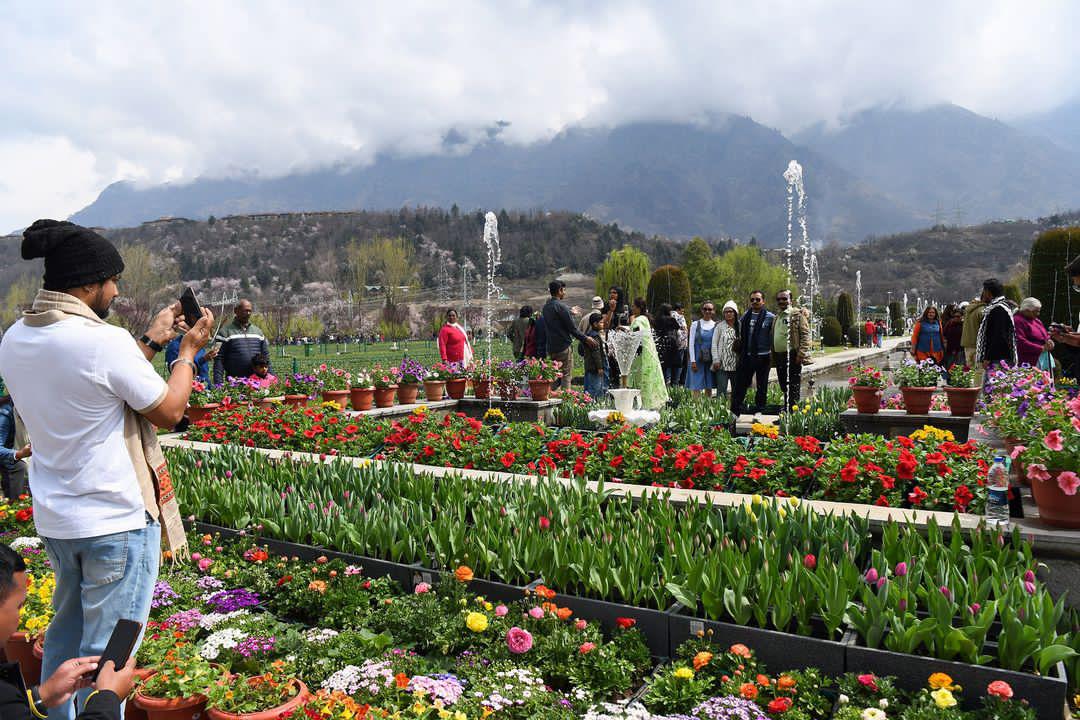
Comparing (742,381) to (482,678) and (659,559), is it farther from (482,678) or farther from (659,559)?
(482,678)

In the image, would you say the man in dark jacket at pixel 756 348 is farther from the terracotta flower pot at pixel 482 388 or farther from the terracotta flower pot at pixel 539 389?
the terracotta flower pot at pixel 482 388

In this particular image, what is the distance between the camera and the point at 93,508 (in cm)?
201

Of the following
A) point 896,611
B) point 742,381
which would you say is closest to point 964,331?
point 742,381

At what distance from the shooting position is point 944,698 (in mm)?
2127

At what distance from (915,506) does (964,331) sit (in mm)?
7287

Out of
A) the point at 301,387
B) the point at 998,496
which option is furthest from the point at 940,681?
the point at 301,387

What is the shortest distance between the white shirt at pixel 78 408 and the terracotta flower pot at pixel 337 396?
749 centimetres

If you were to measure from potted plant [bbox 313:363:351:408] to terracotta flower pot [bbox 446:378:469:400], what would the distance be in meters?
1.50

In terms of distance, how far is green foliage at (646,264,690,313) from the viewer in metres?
22.0

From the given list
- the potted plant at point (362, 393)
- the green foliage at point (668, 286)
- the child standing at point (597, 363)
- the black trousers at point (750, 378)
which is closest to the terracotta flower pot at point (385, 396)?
the potted plant at point (362, 393)

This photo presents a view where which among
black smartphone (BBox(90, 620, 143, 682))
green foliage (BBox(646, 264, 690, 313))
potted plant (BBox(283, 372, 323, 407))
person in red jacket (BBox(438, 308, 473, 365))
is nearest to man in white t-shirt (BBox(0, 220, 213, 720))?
black smartphone (BBox(90, 620, 143, 682))

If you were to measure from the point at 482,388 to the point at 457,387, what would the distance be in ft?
1.53

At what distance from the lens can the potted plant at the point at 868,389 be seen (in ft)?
25.2

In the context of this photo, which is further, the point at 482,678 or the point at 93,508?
the point at 482,678
